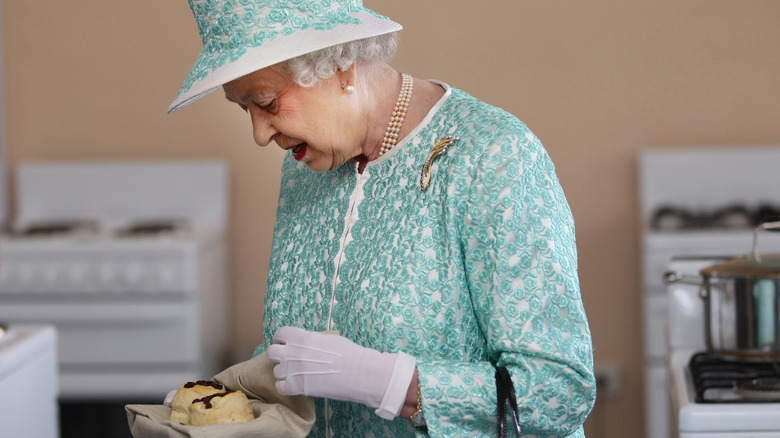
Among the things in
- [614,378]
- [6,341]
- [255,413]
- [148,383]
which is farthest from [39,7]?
[255,413]

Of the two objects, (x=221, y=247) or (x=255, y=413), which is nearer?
(x=255, y=413)

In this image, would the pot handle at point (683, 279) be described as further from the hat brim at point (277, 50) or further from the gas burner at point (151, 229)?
the gas burner at point (151, 229)

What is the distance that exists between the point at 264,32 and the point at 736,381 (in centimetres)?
109

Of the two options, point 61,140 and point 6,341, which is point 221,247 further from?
point 6,341

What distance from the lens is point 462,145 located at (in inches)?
43.7

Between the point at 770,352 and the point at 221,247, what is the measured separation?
216 cm

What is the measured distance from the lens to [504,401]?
3.43 ft

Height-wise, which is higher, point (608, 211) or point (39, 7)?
point (39, 7)

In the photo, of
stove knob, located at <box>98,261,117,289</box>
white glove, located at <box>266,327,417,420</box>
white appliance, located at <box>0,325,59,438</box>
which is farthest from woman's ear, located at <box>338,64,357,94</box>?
stove knob, located at <box>98,261,117,289</box>

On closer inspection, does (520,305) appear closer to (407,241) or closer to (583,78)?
(407,241)

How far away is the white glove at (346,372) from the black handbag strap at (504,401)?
103 mm

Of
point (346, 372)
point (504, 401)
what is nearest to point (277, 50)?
point (346, 372)

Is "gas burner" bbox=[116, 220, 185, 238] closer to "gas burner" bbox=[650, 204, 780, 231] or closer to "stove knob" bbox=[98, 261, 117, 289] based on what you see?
"stove knob" bbox=[98, 261, 117, 289]

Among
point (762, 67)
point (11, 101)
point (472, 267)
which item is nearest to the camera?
point (472, 267)
